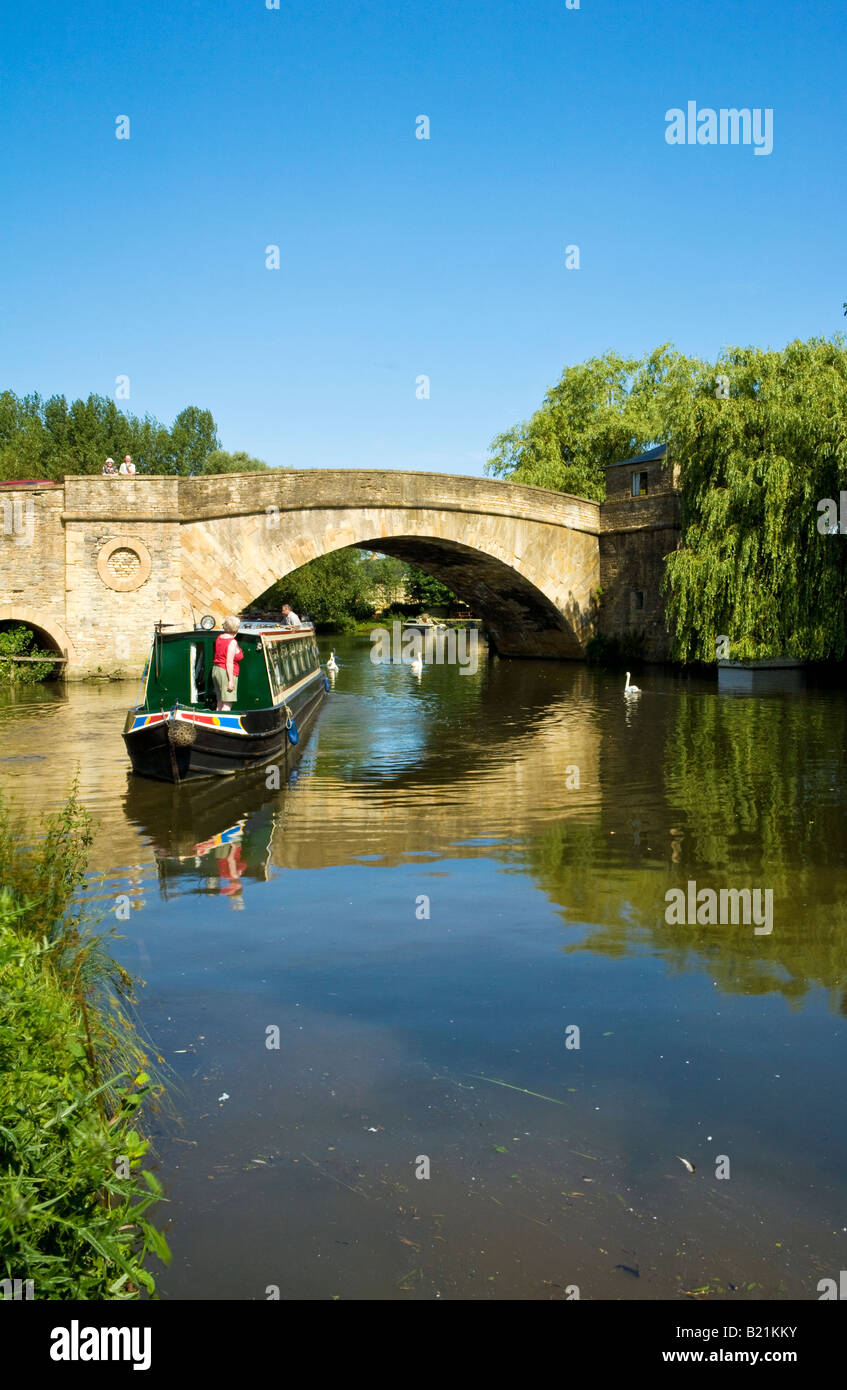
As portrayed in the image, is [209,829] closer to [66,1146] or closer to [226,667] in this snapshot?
[226,667]

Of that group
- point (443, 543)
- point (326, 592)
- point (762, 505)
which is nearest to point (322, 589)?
point (326, 592)

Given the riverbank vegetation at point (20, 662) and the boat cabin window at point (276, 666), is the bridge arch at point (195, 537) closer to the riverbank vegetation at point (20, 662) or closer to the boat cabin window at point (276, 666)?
the riverbank vegetation at point (20, 662)

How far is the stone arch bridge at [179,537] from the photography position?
21250 mm

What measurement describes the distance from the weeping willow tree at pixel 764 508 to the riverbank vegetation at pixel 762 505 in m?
0.02

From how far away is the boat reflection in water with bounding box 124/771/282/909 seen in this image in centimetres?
702

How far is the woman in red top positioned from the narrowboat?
0.15m

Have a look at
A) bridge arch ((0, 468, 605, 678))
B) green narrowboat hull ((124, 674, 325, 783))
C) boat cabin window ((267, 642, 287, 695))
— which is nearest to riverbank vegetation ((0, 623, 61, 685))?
bridge arch ((0, 468, 605, 678))

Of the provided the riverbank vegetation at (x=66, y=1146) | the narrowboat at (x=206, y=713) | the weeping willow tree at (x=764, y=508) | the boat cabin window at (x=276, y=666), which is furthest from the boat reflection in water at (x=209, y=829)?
the weeping willow tree at (x=764, y=508)

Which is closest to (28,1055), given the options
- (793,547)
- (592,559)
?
(793,547)

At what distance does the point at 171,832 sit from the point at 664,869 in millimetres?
3773

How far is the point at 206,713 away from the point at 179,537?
1167 centimetres

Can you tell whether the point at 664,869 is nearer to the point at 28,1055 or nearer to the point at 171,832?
the point at 171,832

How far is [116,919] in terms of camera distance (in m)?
5.95

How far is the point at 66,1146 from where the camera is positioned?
8.41 ft
